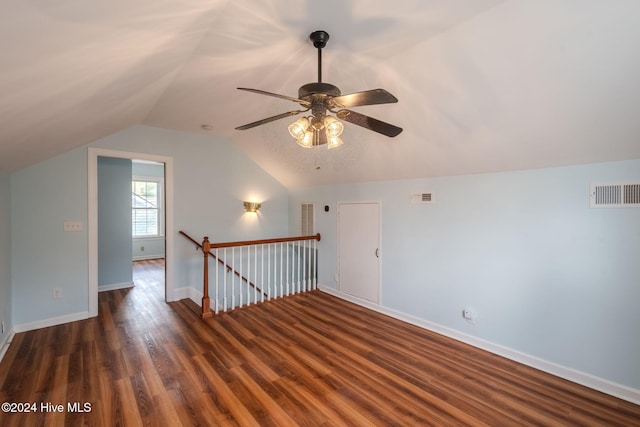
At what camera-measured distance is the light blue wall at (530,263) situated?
7.36ft

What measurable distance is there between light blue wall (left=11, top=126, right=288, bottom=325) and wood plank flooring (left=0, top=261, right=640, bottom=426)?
1.73 feet

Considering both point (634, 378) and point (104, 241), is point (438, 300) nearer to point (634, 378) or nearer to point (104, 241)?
point (634, 378)

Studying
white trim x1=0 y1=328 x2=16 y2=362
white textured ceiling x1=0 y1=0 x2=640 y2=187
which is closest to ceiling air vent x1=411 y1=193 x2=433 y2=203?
white textured ceiling x1=0 y1=0 x2=640 y2=187

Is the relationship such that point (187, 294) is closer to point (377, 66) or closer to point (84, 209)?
point (84, 209)

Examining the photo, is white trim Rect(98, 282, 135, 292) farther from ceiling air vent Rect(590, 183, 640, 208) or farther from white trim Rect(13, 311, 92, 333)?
ceiling air vent Rect(590, 183, 640, 208)

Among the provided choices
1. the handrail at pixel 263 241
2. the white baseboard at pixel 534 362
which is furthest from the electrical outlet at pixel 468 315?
the handrail at pixel 263 241

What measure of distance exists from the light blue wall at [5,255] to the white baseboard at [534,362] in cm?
429

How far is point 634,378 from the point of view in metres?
2.18

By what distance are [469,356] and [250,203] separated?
13.0 ft

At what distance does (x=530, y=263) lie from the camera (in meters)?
2.66

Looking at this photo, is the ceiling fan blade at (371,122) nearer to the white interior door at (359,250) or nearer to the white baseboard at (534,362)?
the white interior door at (359,250)

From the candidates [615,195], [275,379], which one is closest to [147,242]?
[275,379]

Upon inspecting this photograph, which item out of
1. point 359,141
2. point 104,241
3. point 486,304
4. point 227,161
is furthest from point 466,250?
point 104,241

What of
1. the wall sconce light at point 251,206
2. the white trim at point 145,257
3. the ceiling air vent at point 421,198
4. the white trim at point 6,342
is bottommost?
the white trim at point 6,342
